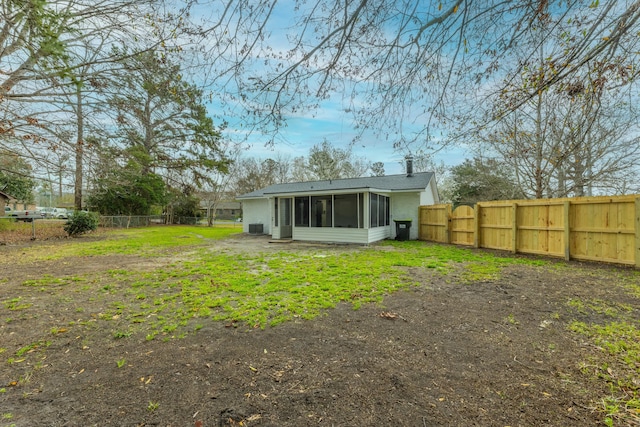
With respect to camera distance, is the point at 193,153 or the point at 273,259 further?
the point at 193,153

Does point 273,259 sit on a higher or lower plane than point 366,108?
lower

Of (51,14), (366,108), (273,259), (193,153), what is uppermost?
(193,153)

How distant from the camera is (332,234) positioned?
12.4 m

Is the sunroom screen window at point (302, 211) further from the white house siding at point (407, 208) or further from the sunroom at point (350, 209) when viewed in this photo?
the white house siding at point (407, 208)

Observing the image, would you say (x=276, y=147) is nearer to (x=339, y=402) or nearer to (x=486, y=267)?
(x=339, y=402)

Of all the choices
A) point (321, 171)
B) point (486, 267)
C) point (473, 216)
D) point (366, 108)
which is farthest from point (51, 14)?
point (321, 171)

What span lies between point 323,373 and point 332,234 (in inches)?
392

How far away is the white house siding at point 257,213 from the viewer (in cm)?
1766

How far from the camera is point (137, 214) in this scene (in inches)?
976

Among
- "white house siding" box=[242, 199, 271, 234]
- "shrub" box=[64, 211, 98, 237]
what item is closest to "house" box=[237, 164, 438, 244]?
"white house siding" box=[242, 199, 271, 234]

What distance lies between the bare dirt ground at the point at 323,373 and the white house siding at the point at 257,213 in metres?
13.7

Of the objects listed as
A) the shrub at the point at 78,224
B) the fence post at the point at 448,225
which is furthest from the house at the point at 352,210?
the shrub at the point at 78,224

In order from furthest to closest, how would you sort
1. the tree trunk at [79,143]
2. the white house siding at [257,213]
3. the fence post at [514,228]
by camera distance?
the white house siding at [257,213]
the fence post at [514,228]
the tree trunk at [79,143]

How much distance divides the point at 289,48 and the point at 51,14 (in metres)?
3.37
